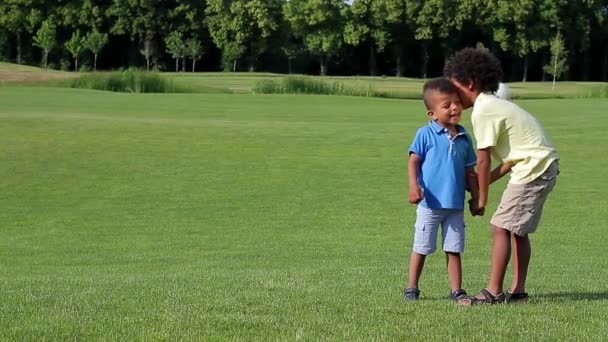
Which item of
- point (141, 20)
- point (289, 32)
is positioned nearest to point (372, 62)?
point (289, 32)

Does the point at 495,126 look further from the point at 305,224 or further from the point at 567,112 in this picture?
the point at 567,112

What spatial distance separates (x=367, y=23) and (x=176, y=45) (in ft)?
59.4

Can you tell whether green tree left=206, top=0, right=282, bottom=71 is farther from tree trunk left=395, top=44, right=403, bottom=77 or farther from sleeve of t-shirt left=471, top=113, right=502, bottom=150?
sleeve of t-shirt left=471, top=113, right=502, bottom=150

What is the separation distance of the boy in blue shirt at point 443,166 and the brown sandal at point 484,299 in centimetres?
11

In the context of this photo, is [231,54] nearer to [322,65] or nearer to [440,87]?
[322,65]

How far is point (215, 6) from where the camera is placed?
90062 mm

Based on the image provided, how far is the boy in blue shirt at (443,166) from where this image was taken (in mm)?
6402

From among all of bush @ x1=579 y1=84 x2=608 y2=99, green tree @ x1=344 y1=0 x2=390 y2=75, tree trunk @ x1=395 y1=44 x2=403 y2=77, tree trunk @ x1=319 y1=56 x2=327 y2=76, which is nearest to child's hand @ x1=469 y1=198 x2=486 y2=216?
bush @ x1=579 y1=84 x2=608 y2=99

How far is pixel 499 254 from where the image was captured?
643cm

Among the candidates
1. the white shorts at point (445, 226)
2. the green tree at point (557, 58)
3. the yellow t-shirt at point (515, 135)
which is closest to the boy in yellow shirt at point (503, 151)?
the yellow t-shirt at point (515, 135)

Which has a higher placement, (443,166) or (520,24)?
(520,24)

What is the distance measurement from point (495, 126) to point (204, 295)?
7.69ft

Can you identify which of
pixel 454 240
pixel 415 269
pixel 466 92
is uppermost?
pixel 466 92

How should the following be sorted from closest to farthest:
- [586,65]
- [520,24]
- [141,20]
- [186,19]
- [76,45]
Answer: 1. [76,45]
2. [520,24]
3. [141,20]
4. [186,19]
5. [586,65]
